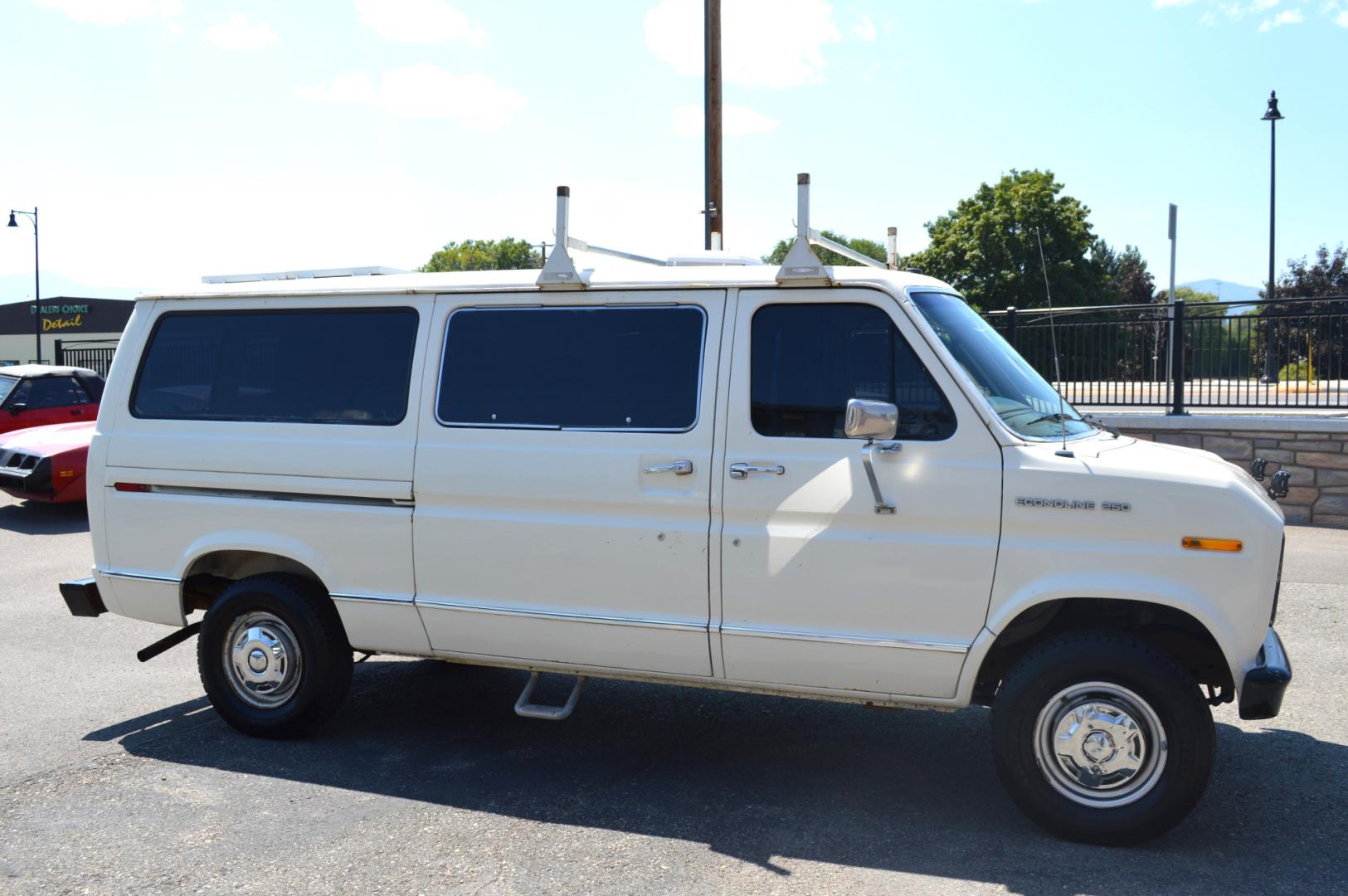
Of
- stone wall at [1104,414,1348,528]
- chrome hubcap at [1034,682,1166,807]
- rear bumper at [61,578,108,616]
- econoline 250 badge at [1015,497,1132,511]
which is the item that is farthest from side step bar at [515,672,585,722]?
stone wall at [1104,414,1348,528]

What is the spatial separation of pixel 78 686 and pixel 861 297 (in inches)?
197

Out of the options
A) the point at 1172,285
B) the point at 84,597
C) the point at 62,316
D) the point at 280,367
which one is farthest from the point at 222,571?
the point at 62,316

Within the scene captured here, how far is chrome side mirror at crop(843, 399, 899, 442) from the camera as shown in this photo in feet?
13.9

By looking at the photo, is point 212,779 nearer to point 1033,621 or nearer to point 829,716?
point 829,716

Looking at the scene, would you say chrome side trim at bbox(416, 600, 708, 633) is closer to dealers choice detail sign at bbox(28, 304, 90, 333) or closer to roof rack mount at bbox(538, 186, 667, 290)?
roof rack mount at bbox(538, 186, 667, 290)

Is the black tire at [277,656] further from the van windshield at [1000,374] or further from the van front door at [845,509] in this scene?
the van windshield at [1000,374]

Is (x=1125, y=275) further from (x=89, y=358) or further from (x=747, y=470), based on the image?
(x=747, y=470)

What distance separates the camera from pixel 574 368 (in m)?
5.07

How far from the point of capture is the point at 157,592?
576cm

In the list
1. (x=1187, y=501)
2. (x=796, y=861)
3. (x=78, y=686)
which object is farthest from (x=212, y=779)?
(x=1187, y=501)

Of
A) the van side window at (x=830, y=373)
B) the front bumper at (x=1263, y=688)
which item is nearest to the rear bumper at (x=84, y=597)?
the van side window at (x=830, y=373)

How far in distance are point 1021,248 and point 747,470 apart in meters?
45.6

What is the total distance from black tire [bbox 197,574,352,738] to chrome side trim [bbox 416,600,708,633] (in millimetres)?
634

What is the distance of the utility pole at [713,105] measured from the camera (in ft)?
54.1
